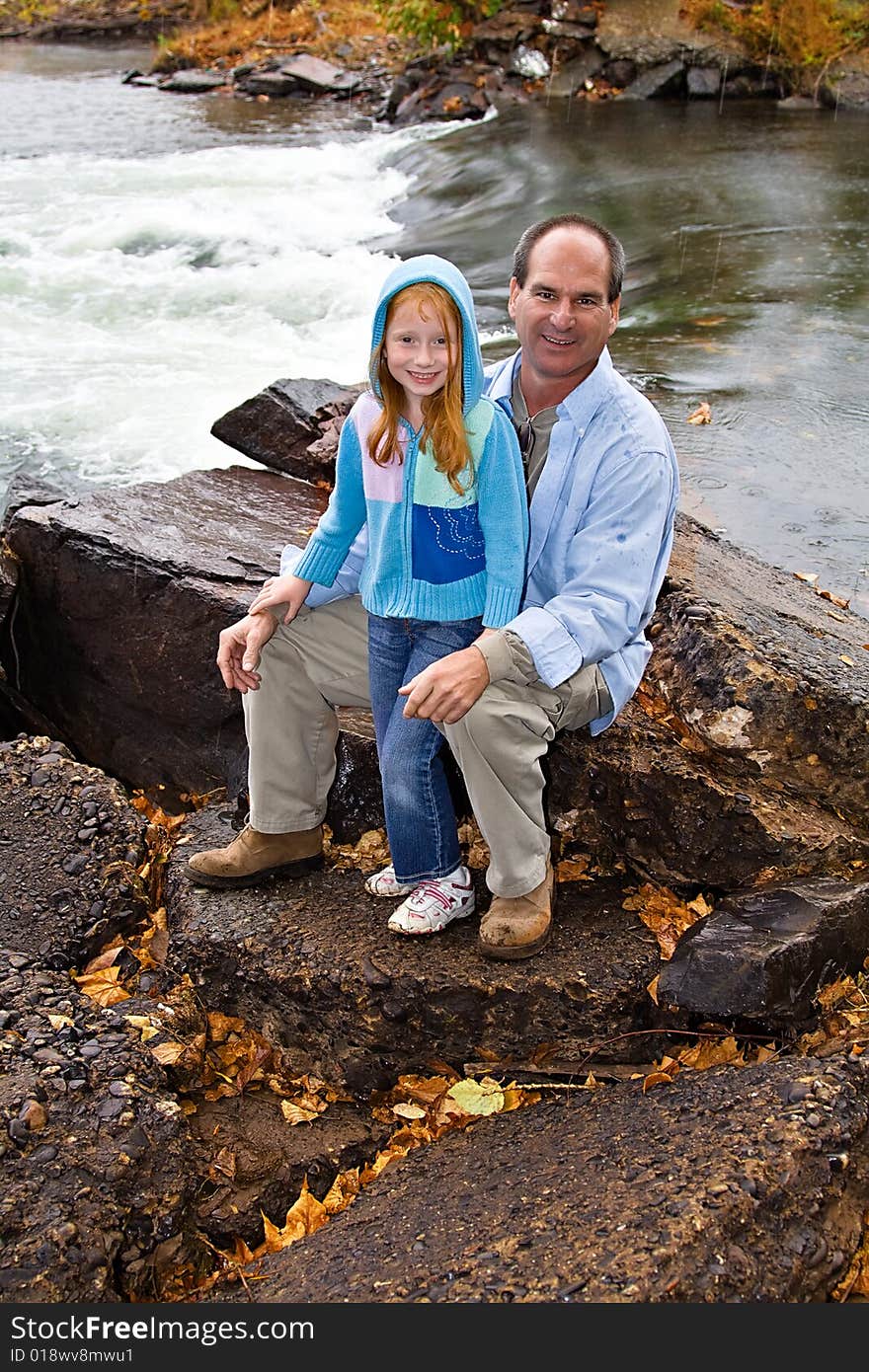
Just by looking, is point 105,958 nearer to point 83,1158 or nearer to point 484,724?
point 83,1158

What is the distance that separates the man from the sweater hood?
0.88ft

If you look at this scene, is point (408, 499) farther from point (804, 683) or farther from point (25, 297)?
point (25, 297)

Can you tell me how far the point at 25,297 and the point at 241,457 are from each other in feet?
15.3

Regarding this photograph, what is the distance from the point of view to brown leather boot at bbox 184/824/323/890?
12.4 feet

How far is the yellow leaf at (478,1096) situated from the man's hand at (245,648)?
128 cm

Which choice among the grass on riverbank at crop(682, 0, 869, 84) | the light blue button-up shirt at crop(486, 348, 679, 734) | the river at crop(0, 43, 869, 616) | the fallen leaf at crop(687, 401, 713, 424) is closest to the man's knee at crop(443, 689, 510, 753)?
the light blue button-up shirt at crop(486, 348, 679, 734)

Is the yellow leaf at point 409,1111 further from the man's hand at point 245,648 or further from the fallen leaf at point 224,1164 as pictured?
the man's hand at point 245,648

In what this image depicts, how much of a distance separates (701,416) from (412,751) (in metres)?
5.03

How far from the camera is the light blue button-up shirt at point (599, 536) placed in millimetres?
3178

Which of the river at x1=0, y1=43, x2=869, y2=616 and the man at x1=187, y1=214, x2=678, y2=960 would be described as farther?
the river at x1=0, y1=43, x2=869, y2=616

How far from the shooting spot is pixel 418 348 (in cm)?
310

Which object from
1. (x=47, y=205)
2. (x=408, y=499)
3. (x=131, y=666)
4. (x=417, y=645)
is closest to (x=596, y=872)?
(x=417, y=645)

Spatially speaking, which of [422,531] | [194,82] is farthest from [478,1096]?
[194,82]

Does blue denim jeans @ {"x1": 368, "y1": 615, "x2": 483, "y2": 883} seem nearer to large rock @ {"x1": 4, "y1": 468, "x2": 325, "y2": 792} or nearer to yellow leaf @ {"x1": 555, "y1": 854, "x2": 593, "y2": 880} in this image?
yellow leaf @ {"x1": 555, "y1": 854, "x2": 593, "y2": 880}
